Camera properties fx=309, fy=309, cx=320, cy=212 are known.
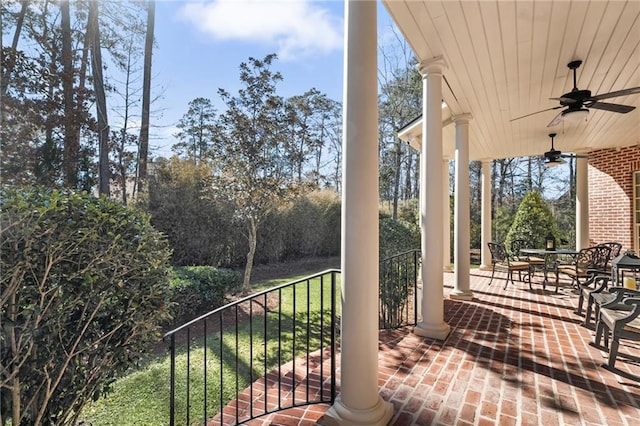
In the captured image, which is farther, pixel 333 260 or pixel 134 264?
pixel 333 260

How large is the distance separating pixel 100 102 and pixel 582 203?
1071 cm

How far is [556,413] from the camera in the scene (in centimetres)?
190

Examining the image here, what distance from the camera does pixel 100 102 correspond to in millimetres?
6984

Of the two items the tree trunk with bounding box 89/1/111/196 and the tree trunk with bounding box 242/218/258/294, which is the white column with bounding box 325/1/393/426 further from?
the tree trunk with bounding box 89/1/111/196

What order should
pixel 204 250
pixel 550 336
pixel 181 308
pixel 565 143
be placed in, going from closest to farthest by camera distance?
pixel 550 336
pixel 181 308
pixel 565 143
pixel 204 250

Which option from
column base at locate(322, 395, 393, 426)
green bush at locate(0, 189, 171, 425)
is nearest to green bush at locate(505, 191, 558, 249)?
column base at locate(322, 395, 393, 426)

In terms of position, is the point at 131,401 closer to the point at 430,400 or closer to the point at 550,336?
the point at 430,400

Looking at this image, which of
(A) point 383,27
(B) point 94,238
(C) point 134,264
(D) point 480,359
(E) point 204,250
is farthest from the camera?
(A) point 383,27

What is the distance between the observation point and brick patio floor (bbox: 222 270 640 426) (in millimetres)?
1888

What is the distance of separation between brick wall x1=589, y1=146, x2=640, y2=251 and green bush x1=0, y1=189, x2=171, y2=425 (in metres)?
8.47

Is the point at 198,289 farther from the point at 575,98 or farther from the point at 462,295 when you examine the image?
the point at 575,98

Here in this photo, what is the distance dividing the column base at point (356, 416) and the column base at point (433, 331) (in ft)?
4.70

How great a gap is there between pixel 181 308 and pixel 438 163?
4.28 meters

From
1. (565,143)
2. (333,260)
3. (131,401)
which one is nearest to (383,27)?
(565,143)
